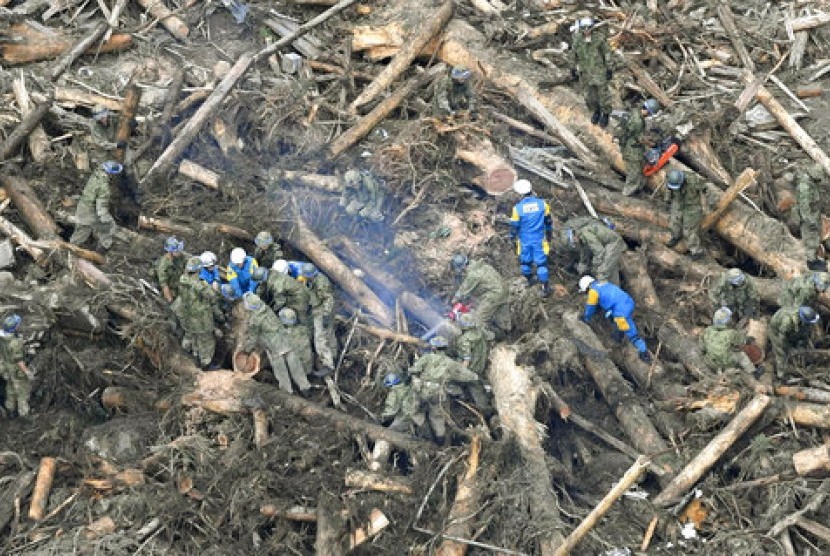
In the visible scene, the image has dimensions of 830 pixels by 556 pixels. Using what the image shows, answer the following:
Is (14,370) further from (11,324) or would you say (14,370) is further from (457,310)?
(457,310)

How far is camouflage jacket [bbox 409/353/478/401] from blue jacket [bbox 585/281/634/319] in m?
2.07

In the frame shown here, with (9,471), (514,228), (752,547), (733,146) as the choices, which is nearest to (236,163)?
(514,228)

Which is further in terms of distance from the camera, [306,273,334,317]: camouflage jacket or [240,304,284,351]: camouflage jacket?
[306,273,334,317]: camouflage jacket

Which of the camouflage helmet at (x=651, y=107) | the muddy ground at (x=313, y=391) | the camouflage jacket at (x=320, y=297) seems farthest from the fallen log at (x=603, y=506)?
the camouflage helmet at (x=651, y=107)

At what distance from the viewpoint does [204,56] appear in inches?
806

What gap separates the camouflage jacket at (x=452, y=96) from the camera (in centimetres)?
1844

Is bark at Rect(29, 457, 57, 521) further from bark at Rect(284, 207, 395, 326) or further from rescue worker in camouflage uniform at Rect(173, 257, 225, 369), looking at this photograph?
bark at Rect(284, 207, 395, 326)

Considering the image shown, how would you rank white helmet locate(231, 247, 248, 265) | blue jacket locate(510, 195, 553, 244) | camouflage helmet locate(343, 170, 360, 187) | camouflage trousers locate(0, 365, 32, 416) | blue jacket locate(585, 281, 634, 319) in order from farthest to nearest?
1. camouflage helmet locate(343, 170, 360, 187)
2. blue jacket locate(510, 195, 553, 244)
3. white helmet locate(231, 247, 248, 265)
4. blue jacket locate(585, 281, 634, 319)
5. camouflage trousers locate(0, 365, 32, 416)

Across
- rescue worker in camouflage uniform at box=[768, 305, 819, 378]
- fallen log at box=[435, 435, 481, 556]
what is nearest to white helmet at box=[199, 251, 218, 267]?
fallen log at box=[435, 435, 481, 556]

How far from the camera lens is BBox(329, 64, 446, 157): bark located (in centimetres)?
1875

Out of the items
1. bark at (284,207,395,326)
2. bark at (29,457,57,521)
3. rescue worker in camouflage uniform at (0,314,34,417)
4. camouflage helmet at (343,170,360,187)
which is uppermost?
camouflage helmet at (343,170,360,187)

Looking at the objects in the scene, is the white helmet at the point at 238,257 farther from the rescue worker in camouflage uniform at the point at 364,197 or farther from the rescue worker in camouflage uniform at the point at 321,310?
the rescue worker in camouflage uniform at the point at 364,197

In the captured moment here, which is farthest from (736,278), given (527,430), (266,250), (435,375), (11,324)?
(11,324)

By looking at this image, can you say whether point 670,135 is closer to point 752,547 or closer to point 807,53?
point 807,53
